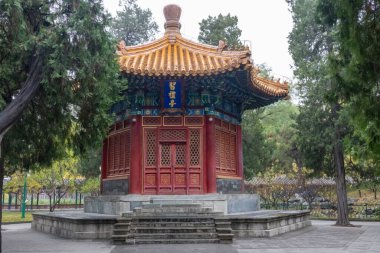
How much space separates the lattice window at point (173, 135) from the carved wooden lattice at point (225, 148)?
130 centimetres

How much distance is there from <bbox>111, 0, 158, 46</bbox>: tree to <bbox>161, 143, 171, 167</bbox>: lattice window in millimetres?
30615

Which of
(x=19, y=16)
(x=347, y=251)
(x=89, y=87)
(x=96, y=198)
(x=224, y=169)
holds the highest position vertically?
(x=19, y=16)

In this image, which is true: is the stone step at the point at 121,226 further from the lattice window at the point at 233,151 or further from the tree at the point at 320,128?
the tree at the point at 320,128

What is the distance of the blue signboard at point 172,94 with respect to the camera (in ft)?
44.7

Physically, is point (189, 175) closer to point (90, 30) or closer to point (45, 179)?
point (90, 30)

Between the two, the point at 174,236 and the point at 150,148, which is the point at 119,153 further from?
the point at 174,236

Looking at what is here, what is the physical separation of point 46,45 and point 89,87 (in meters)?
1.26

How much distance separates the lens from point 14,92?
9.50 metres

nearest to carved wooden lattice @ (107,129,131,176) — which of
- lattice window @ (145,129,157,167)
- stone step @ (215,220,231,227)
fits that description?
lattice window @ (145,129,157,167)

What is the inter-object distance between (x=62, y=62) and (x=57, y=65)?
0.53 feet

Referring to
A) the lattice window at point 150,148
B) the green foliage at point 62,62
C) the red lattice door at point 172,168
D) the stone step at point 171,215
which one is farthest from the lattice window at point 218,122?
the green foliage at point 62,62

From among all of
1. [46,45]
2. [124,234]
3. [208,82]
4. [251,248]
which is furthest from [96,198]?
[46,45]

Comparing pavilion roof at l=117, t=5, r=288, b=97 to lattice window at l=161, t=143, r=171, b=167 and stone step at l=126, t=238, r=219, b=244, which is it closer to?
lattice window at l=161, t=143, r=171, b=167

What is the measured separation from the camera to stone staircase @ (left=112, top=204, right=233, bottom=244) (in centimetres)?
1076
